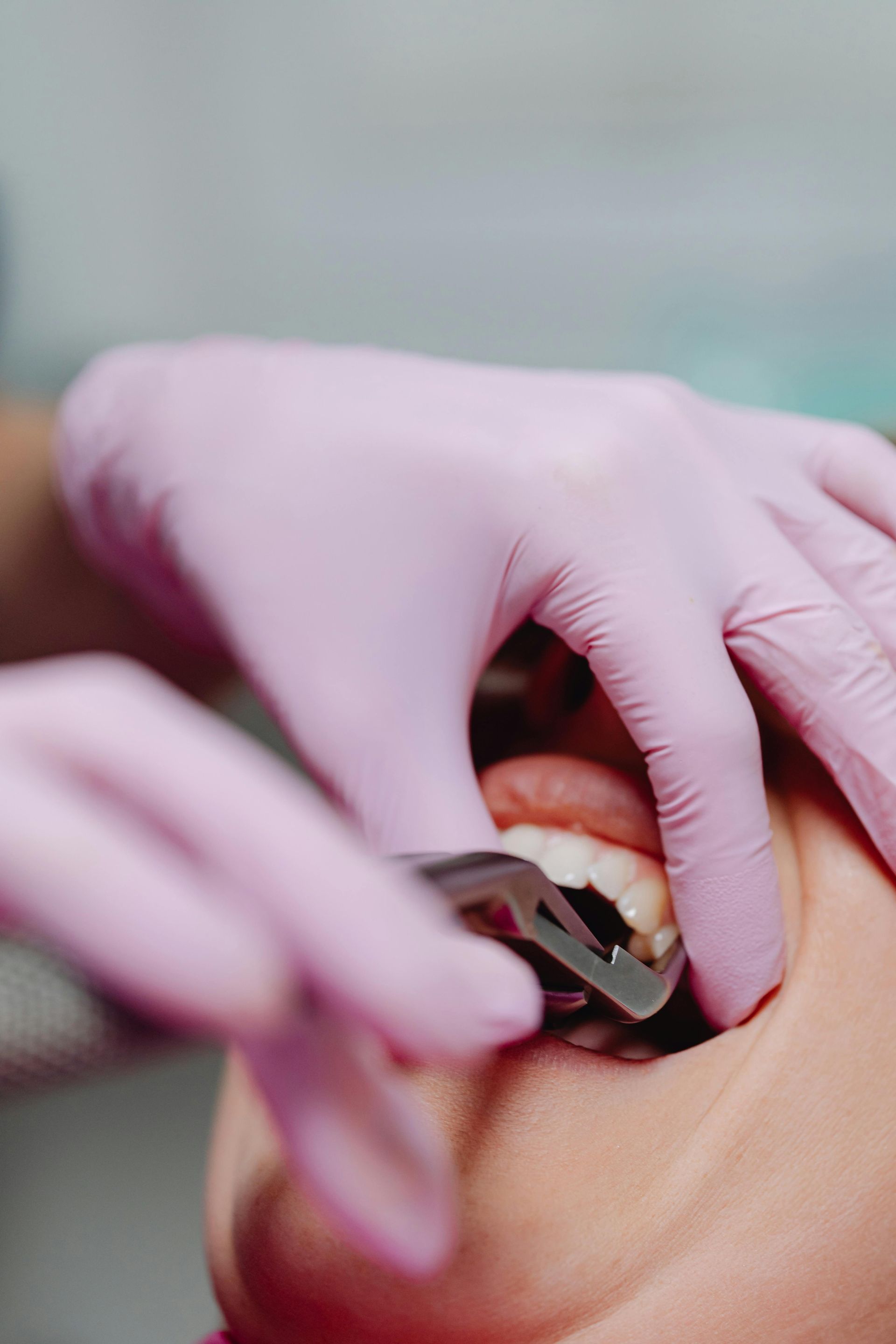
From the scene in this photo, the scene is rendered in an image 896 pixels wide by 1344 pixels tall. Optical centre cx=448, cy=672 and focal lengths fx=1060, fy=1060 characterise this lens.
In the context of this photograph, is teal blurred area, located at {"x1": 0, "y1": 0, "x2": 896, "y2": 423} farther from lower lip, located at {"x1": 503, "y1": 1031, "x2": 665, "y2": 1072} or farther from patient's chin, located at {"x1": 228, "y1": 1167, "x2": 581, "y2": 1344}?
patient's chin, located at {"x1": 228, "y1": 1167, "x2": 581, "y2": 1344}

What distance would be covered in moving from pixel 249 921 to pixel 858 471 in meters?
0.82

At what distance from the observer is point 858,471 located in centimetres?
98

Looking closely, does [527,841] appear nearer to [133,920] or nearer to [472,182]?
[133,920]

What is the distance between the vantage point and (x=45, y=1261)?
146cm

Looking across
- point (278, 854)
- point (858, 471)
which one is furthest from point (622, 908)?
point (278, 854)

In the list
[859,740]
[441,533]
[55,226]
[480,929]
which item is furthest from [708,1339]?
[55,226]

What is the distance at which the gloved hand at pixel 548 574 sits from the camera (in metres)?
0.80

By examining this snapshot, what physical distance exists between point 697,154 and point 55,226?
3.27ft

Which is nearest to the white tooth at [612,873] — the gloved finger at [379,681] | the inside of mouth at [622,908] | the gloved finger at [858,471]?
the inside of mouth at [622,908]

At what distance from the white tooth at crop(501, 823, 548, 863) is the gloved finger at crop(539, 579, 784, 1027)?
0.13 meters

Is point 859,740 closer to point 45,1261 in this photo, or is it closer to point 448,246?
point 448,246

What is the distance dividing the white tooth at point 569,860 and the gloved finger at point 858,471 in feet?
1.33

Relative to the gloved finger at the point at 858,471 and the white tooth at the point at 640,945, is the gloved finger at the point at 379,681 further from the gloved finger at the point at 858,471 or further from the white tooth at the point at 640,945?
the gloved finger at the point at 858,471

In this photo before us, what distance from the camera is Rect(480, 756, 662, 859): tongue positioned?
92cm
